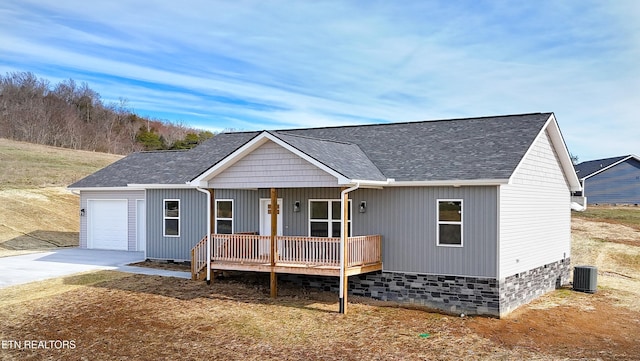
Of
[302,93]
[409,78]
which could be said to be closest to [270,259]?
[409,78]

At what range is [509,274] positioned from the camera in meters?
15.4

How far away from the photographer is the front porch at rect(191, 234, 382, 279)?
15.4 m

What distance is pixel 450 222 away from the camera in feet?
50.9

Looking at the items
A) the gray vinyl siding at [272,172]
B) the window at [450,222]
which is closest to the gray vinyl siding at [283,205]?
the gray vinyl siding at [272,172]

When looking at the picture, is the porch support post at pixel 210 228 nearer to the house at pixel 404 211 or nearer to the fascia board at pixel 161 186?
the house at pixel 404 211

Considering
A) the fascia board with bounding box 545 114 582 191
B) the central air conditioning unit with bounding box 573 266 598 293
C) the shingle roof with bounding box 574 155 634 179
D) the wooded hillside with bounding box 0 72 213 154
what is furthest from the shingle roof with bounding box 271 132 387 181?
the wooded hillside with bounding box 0 72 213 154

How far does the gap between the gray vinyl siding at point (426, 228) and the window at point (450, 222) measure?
4.9 inches

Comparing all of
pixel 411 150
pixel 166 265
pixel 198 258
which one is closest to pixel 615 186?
pixel 411 150

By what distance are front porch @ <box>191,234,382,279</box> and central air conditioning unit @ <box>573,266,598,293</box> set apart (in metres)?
7.51

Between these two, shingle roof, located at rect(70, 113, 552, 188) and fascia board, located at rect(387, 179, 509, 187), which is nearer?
fascia board, located at rect(387, 179, 509, 187)

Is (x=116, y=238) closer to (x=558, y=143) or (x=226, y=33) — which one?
(x=226, y=33)

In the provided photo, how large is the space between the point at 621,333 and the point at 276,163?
32.0 ft

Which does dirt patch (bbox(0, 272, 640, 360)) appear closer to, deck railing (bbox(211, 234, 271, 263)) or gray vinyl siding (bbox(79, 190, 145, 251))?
deck railing (bbox(211, 234, 271, 263))

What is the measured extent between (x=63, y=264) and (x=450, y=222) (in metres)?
13.5
